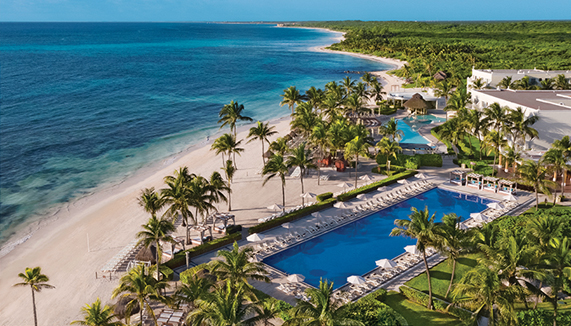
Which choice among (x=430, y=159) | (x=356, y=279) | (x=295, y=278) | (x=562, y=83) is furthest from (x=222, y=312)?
(x=562, y=83)

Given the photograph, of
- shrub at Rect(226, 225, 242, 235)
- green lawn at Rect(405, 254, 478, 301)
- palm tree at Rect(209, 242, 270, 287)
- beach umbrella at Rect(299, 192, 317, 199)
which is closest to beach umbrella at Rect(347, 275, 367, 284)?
green lawn at Rect(405, 254, 478, 301)

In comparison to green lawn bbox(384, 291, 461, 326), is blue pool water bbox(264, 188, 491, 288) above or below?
below

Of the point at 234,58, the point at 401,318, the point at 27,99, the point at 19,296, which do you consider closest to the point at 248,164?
the point at 19,296

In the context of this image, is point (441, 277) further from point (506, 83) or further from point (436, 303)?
point (506, 83)

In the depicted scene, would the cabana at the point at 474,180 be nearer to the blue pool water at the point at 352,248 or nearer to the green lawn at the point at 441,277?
the blue pool water at the point at 352,248

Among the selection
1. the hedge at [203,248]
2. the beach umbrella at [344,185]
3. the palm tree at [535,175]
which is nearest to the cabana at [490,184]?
the palm tree at [535,175]

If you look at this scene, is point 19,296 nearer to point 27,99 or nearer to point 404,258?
point 404,258

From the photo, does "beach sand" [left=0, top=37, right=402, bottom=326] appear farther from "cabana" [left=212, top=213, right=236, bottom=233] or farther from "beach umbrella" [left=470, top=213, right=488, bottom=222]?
"beach umbrella" [left=470, top=213, right=488, bottom=222]
